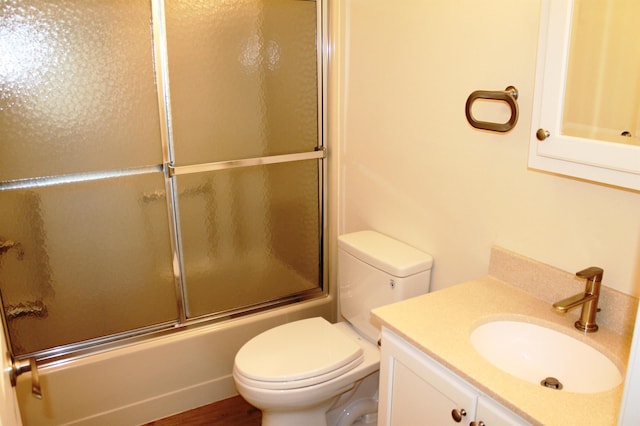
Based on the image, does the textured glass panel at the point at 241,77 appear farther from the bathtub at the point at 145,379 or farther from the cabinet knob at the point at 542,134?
the cabinet knob at the point at 542,134

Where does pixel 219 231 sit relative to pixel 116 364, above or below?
above

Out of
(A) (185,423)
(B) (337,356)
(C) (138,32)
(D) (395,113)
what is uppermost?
(C) (138,32)

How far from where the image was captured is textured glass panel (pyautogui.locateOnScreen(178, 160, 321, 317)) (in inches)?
90.3

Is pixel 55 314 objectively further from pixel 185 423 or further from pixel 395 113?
pixel 395 113

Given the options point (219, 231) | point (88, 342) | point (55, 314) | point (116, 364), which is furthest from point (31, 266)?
point (219, 231)

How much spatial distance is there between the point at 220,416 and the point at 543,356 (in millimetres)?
1510

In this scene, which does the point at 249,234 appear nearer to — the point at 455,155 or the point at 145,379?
the point at 145,379

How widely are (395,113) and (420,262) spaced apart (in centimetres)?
61

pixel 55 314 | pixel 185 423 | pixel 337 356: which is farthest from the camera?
pixel 185 423

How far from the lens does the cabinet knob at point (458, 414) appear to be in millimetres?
1303

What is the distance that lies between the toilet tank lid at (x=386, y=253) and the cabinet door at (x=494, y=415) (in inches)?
28.3

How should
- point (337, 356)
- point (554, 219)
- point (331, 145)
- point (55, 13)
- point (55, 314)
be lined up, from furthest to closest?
point (331, 145), point (55, 314), point (337, 356), point (55, 13), point (554, 219)

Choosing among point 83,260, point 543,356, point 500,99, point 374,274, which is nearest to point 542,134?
point 500,99

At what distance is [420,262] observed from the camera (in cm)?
195
